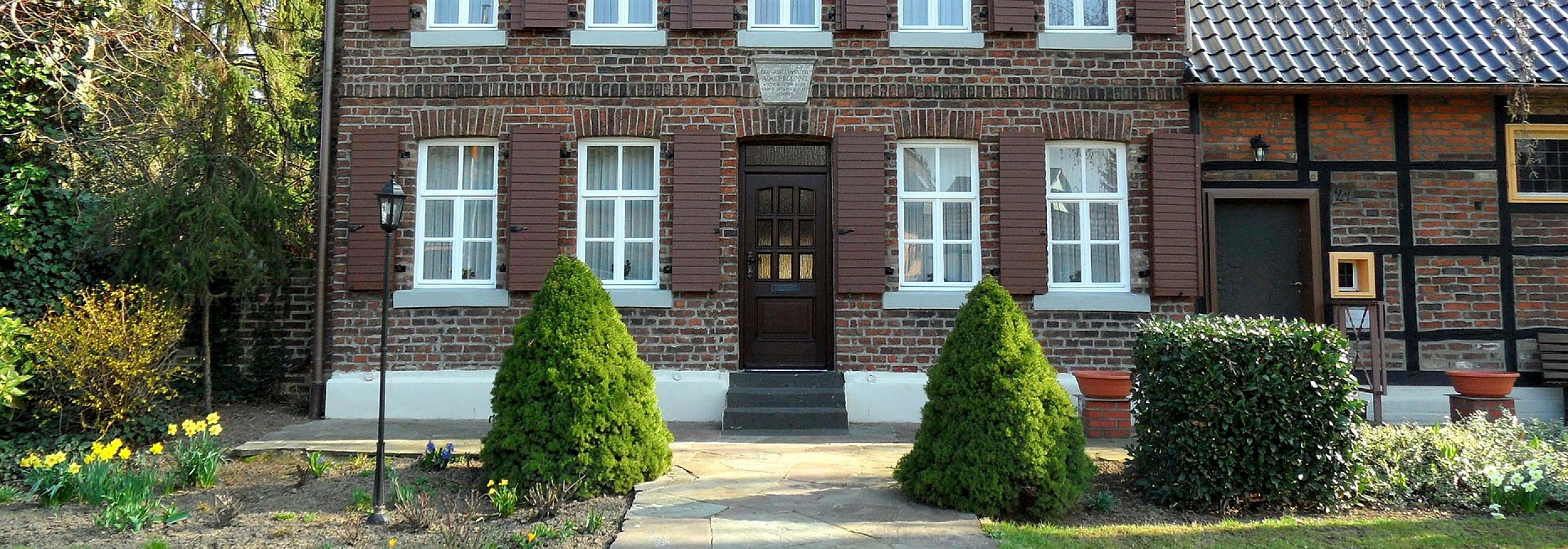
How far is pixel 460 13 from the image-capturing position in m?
8.92

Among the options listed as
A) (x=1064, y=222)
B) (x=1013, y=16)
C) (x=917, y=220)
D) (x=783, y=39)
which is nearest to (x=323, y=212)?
(x=783, y=39)

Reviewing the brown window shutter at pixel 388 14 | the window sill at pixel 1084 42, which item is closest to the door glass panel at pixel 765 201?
the window sill at pixel 1084 42

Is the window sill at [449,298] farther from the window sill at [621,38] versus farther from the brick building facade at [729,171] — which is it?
the window sill at [621,38]

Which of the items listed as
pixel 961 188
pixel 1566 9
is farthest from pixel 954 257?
pixel 1566 9

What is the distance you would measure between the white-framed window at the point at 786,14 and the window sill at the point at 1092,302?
Result: 345cm

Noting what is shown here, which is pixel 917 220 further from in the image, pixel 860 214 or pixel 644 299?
A: pixel 644 299

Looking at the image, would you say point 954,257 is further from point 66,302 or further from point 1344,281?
point 66,302

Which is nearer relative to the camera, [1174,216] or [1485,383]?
[1485,383]

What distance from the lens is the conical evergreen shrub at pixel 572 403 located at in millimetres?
5438

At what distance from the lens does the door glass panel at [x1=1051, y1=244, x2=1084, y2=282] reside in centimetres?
887

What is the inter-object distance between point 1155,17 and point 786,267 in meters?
4.32

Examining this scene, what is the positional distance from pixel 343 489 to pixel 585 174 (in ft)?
12.6

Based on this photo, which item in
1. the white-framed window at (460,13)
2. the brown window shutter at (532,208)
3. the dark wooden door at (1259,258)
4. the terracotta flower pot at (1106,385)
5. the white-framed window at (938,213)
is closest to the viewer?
the terracotta flower pot at (1106,385)

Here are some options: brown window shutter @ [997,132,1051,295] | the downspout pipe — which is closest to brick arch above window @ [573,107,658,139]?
the downspout pipe
